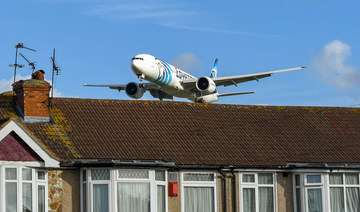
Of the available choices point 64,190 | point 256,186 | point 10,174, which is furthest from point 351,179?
point 10,174

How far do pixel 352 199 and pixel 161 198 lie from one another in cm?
602

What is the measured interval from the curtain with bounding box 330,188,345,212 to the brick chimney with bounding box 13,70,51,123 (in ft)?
28.6

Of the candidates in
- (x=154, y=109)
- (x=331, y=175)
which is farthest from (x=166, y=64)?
(x=331, y=175)

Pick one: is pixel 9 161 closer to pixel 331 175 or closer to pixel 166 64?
pixel 331 175

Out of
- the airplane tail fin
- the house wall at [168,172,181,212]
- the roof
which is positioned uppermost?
the airplane tail fin

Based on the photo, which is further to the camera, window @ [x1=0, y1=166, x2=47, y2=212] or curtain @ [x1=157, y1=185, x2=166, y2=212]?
curtain @ [x1=157, y1=185, x2=166, y2=212]

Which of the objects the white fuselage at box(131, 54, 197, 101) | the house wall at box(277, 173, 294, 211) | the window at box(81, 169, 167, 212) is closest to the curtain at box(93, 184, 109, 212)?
the window at box(81, 169, 167, 212)

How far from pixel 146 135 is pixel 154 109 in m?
2.04

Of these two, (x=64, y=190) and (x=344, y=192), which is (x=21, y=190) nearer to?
(x=64, y=190)

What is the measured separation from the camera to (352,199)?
81.8 ft

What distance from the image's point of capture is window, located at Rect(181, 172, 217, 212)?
928 inches

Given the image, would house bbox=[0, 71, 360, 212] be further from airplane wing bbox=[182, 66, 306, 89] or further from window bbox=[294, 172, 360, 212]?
airplane wing bbox=[182, 66, 306, 89]

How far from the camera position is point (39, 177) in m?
22.1

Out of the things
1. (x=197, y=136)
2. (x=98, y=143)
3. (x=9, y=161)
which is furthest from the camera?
(x=197, y=136)
